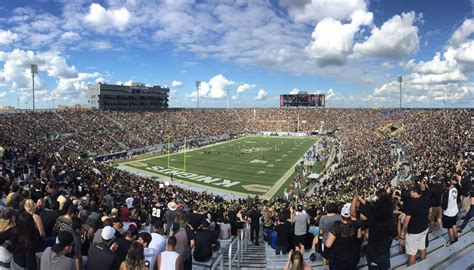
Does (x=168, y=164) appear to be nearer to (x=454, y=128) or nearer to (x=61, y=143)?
(x=61, y=143)

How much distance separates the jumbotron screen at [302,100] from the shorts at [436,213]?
115 m

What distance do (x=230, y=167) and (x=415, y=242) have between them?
134 feet

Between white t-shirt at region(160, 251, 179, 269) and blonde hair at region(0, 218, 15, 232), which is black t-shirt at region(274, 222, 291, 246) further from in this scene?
blonde hair at region(0, 218, 15, 232)

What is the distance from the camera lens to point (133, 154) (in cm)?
5559

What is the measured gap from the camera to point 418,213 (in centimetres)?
635

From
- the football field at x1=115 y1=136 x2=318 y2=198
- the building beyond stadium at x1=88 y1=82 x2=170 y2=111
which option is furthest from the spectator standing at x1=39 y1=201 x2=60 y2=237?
the building beyond stadium at x1=88 y1=82 x2=170 y2=111

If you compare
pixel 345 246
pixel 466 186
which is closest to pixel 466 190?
pixel 466 186

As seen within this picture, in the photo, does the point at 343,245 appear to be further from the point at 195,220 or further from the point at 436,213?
the point at 436,213

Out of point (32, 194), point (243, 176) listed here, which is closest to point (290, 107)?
point (243, 176)

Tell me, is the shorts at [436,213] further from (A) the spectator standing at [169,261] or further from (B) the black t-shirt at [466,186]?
(A) the spectator standing at [169,261]

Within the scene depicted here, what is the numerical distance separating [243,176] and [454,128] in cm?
2298

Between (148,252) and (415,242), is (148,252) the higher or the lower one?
the higher one

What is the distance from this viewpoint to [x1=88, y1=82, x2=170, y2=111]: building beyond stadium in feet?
315

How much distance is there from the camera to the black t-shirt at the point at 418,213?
6.36 m
